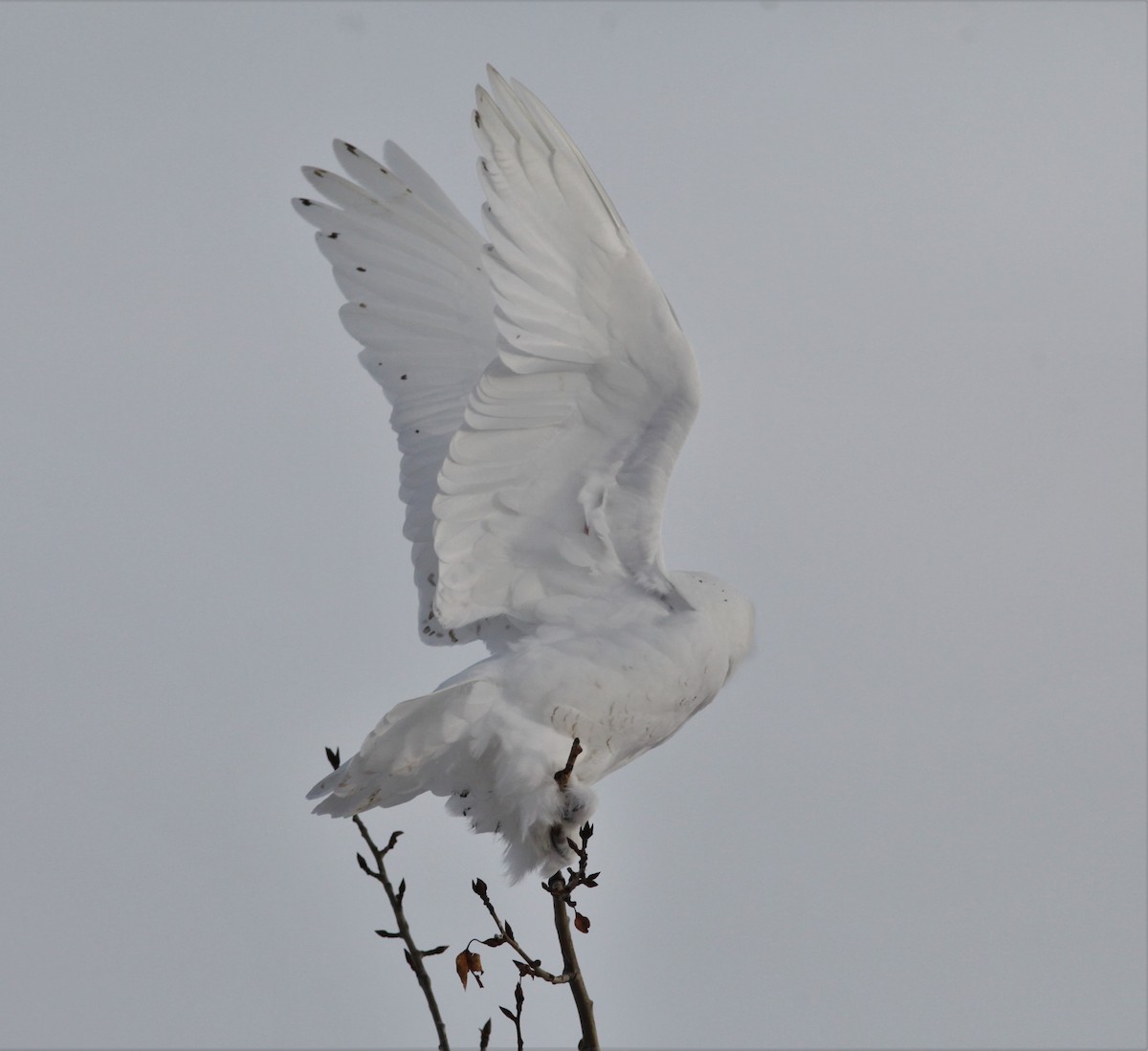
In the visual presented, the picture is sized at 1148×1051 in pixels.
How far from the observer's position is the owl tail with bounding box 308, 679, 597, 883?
4.86 metres

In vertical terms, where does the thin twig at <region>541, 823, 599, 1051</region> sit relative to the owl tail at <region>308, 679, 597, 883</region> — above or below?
below

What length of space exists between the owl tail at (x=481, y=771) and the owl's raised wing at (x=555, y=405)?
42cm

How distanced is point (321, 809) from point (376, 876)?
80 cm

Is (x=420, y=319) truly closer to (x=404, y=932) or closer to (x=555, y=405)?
(x=555, y=405)

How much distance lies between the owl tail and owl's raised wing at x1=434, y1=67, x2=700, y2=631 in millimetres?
418

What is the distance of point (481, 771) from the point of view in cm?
505

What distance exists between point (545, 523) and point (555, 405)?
49cm

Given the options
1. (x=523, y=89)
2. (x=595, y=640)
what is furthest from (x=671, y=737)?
(x=523, y=89)

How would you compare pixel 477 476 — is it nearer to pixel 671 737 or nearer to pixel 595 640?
pixel 595 640

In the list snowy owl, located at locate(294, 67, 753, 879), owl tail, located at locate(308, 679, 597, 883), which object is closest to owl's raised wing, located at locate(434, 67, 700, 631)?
snowy owl, located at locate(294, 67, 753, 879)

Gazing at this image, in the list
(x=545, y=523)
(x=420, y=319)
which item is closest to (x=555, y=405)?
(x=545, y=523)

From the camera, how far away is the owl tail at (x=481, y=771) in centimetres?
486

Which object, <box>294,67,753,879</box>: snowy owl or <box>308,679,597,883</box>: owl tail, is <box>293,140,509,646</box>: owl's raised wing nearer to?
<box>294,67,753,879</box>: snowy owl

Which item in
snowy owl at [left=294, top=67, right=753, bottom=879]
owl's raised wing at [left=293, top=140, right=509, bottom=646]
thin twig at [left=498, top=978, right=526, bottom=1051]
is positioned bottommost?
thin twig at [left=498, top=978, right=526, bottom=1051]
